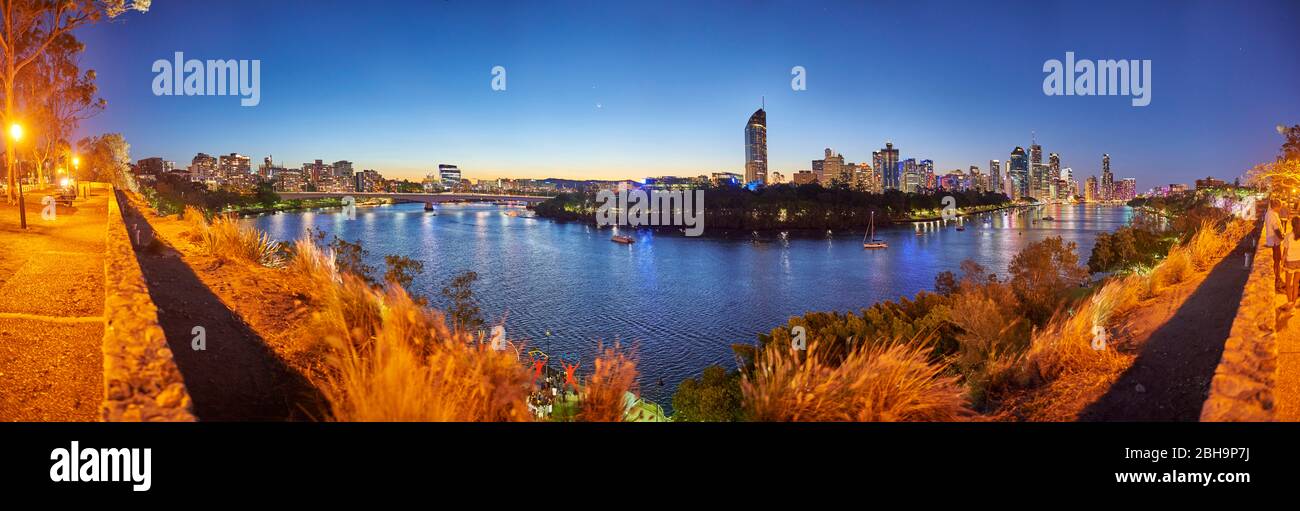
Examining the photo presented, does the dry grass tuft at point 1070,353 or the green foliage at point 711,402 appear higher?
the dry grass tuft at point 1070,353

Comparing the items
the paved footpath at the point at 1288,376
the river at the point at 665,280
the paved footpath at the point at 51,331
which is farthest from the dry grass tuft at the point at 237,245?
the paved footpath at the point at 1288,376

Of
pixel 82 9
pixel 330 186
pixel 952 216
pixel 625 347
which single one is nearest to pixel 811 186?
pixel 952 216

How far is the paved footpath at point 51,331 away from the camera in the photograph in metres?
3.78

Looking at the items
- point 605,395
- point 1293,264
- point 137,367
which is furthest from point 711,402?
point 1293,264

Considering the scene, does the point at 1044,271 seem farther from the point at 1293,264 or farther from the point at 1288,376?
the point at 1288,376

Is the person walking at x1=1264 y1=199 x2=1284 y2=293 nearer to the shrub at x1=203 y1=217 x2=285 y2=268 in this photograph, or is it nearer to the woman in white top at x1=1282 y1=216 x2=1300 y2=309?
the woman in white top at x1=1282 y1=216 x2=1300 y2=309

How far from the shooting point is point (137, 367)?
392 centimetres

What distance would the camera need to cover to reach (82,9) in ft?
57.8

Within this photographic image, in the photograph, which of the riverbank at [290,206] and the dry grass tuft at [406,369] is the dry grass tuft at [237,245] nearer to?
the dry grass tuft at [406,369]

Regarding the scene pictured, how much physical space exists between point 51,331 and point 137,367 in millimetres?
2215

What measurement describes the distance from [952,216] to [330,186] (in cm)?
17782

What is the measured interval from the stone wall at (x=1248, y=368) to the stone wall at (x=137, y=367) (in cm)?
599
